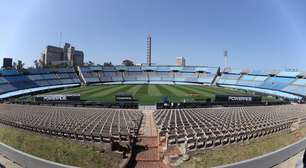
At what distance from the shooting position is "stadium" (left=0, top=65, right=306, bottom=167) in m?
12.8

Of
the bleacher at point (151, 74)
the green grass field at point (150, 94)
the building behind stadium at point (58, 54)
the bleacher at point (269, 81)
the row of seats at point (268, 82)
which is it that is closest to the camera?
the green grass field at point (150, 94)

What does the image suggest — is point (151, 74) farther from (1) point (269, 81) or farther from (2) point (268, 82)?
(1) point (269, 81)

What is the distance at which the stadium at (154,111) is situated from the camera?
12758 millimetres

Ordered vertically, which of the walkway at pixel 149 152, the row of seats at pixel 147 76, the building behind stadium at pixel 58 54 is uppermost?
the building behind stadium at pixel 58 54

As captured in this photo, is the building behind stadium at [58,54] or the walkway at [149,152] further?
the building behind stadium at [58,54]

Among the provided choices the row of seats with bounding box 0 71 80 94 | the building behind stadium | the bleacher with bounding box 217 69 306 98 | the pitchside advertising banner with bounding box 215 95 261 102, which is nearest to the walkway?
the pitchside advertising banner with bounding box 215 95 261 102

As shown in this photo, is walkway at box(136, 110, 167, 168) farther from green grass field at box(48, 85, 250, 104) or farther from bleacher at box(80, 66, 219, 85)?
bleacher at box(80, 66, 219, 85)

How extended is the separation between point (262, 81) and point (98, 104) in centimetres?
5648

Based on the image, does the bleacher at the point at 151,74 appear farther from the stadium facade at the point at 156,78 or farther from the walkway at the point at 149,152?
the walkway at the point at 149,152

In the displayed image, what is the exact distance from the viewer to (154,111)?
26812 mm

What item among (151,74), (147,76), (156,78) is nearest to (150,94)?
(156,78)

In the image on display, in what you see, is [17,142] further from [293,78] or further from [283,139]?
[293,78]

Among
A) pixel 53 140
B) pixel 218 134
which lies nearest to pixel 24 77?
pixel 53 140

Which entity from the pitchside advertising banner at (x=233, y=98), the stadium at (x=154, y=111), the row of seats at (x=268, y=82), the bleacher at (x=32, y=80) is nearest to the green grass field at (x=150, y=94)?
the stadium at (x=154, y=111)
